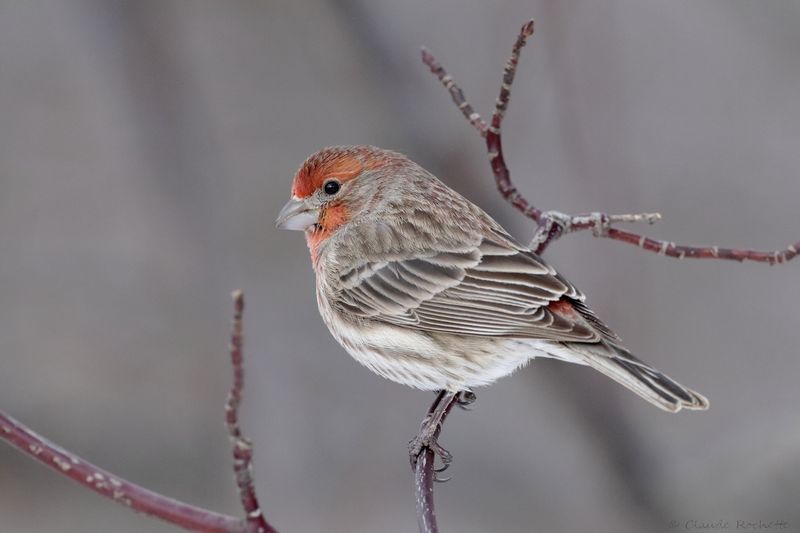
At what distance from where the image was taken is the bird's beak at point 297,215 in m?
3.98

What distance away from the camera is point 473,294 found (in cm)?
376

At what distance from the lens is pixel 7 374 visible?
663cm

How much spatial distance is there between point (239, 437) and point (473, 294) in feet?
5.58

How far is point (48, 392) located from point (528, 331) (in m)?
3.96

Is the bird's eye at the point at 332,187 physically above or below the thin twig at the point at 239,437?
above

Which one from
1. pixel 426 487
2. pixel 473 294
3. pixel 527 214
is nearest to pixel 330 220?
pixel 473 294

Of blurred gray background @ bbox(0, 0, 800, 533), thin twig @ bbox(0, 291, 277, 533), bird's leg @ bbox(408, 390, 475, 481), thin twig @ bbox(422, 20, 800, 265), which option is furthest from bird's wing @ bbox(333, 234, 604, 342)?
thin twig @ bbox(0, 291, 277, 533)

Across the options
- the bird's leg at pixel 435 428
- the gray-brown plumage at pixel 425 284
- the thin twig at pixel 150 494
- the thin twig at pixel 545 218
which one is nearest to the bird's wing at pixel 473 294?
the gray-brown plumage at pixel 425 284

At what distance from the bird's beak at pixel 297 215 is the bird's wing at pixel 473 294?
0.24 m

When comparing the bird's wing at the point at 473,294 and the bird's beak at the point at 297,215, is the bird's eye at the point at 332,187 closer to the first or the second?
the bird's beak at the point at 297,215

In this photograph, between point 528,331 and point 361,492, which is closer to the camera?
point 528,331

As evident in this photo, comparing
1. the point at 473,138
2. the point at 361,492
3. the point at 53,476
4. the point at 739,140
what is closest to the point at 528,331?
the point at 473,138

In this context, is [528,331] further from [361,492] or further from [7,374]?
[7,374]

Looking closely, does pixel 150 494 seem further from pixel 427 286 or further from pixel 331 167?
pixel 331 167
